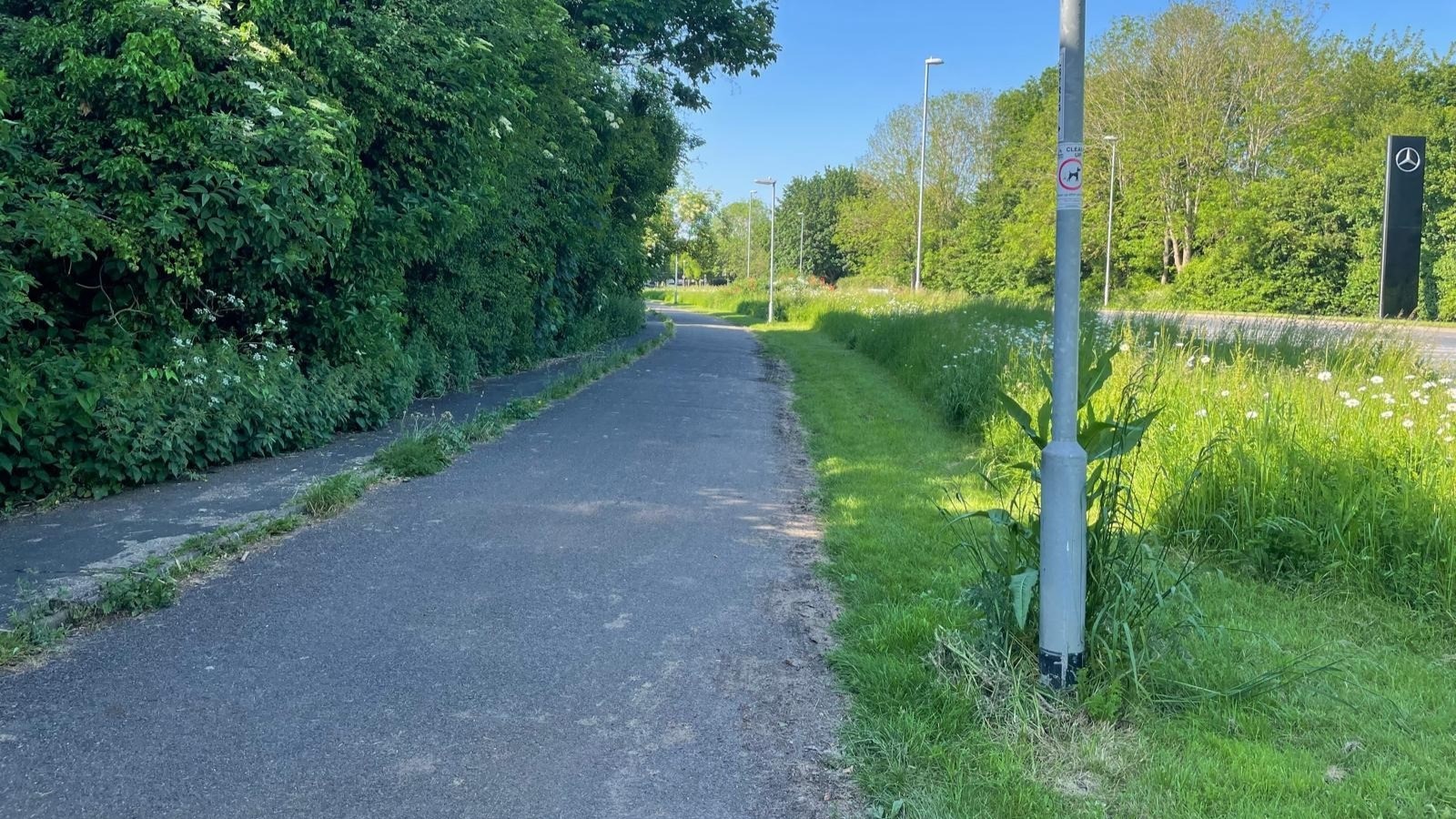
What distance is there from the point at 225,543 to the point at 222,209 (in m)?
2.93

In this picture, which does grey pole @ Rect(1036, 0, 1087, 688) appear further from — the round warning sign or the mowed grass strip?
the mowed grass strip

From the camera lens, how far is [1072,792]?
10.7ft

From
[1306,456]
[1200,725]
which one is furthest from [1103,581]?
[1306,456]

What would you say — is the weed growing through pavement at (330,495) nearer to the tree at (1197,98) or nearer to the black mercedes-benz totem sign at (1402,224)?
the black mercedes-benz totem sign at (1402,224)

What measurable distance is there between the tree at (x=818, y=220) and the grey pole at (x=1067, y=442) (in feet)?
263

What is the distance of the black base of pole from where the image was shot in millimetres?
3814

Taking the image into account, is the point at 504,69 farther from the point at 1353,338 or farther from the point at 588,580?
the point at 1353,338

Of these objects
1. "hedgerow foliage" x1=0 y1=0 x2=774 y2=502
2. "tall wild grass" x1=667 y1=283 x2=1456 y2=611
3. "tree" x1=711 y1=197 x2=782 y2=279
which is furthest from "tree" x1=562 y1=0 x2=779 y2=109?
"tree" x1=711 y1=197 x2=782 y2=279

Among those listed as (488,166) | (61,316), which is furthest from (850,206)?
(61,316)

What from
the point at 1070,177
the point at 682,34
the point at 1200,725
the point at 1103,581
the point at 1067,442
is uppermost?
the point at 682,34

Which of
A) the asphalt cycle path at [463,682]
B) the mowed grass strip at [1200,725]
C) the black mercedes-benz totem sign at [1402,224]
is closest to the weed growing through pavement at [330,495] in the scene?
the asphalt cycle path at [463,682]

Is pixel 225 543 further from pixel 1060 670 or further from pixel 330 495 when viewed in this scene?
pixel 1060 670

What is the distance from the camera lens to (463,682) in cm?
418

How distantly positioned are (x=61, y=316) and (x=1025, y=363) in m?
9.31
